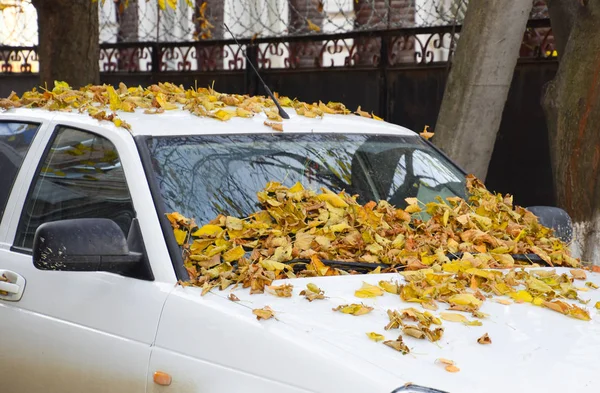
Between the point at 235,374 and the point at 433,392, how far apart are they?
0.65 meters

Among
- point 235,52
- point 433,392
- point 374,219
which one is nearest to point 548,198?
point 235,52

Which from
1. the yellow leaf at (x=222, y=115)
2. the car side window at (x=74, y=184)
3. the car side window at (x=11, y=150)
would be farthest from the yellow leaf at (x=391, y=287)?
the car side window at (x=11, y=150)

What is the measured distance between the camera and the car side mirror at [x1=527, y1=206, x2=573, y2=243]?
449 cm

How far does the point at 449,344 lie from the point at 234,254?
915 mm

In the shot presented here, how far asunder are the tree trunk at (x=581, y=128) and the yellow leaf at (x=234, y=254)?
3176mm

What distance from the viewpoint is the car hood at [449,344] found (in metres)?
2.78

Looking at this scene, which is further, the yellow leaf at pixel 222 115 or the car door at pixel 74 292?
the yellow leaf at pixel 222 115

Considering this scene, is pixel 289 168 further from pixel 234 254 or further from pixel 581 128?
pixel 581 128

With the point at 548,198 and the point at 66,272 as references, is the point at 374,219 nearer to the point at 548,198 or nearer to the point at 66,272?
the point at 66,272

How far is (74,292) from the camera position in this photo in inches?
147

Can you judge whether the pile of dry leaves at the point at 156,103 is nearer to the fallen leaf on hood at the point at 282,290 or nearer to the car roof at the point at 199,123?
the car roof at the point at 199,123

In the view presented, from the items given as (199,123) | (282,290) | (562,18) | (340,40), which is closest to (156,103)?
(199,123)

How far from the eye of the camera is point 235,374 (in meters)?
3.07

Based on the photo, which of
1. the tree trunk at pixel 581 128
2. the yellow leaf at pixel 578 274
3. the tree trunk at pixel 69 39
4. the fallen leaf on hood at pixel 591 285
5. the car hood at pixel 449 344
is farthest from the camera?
the tree trunk at pixel 69 39
